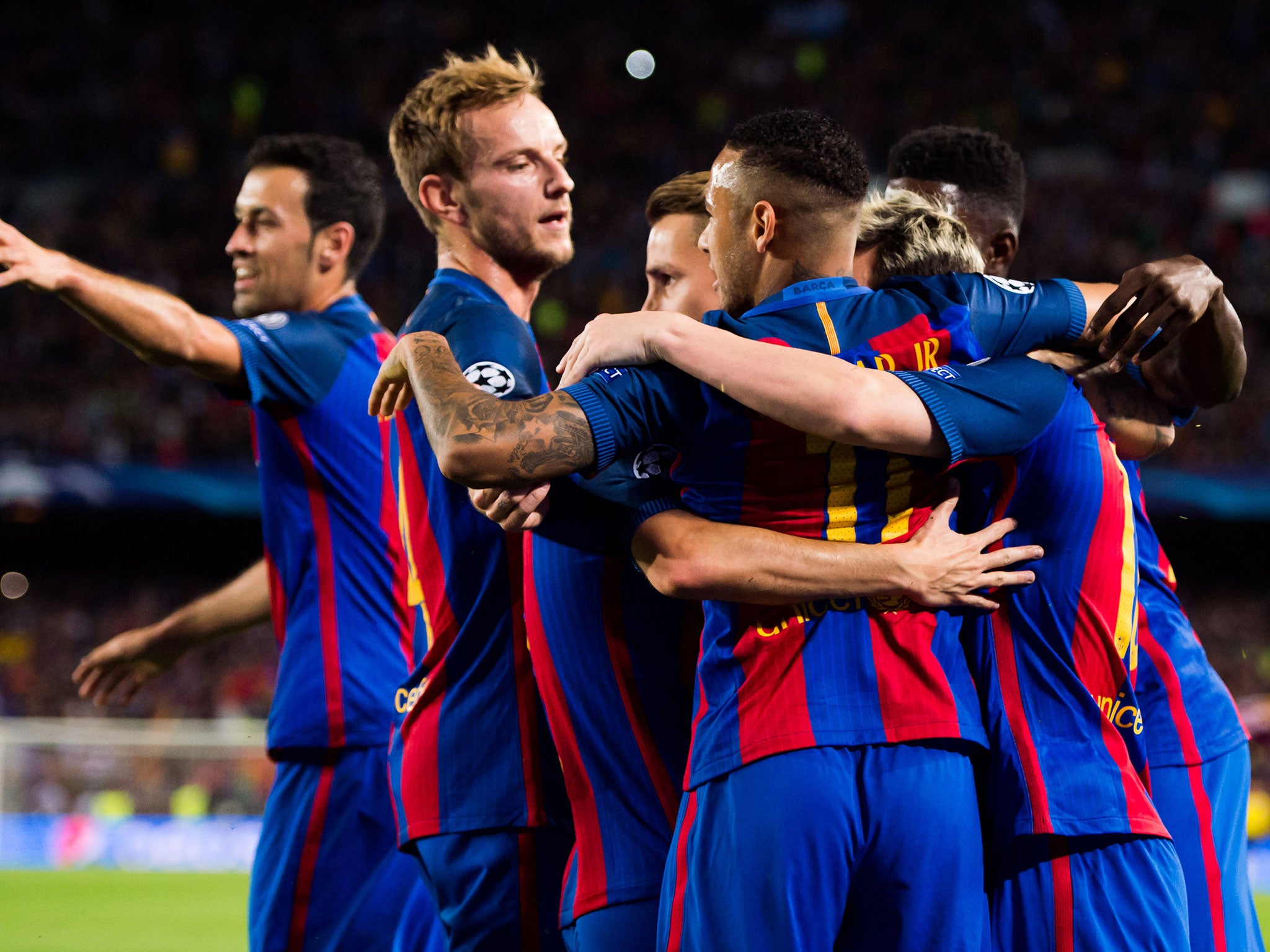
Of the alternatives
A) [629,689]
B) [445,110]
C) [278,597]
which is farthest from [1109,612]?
[278,597]

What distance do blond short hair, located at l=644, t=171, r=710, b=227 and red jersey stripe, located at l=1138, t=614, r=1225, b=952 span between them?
151 centimetres

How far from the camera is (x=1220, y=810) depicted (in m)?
3.33

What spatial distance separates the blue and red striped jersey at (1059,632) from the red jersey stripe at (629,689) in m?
0.67

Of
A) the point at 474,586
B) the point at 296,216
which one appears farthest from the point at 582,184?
the point at 474,586

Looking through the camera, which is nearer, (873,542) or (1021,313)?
(873,542)

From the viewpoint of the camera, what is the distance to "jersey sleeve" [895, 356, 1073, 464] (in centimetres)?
249

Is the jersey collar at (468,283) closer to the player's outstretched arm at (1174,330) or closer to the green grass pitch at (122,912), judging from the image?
the player's outstretched arm at (1174,330)

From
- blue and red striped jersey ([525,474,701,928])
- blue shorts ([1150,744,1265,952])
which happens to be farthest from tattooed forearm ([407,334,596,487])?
blue shorts ([1150,744,1265,952])

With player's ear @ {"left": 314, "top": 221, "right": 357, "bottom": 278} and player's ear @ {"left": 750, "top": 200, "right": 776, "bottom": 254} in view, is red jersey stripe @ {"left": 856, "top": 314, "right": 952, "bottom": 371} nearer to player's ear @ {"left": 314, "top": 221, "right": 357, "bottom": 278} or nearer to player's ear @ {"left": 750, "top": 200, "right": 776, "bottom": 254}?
player's ear @ {"left": 750, "top": 200, "right": 776, "bottom": 254}

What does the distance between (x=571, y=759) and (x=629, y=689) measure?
0.21 metres

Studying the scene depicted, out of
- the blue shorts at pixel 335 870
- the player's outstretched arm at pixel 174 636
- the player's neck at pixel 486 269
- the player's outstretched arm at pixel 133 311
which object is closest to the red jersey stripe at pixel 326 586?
the blue shorts at pixel 335 870

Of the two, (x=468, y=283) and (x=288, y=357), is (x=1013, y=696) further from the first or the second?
(x=288, y=357)

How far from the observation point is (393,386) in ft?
9.89

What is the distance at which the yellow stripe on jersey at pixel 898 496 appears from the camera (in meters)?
2.59
